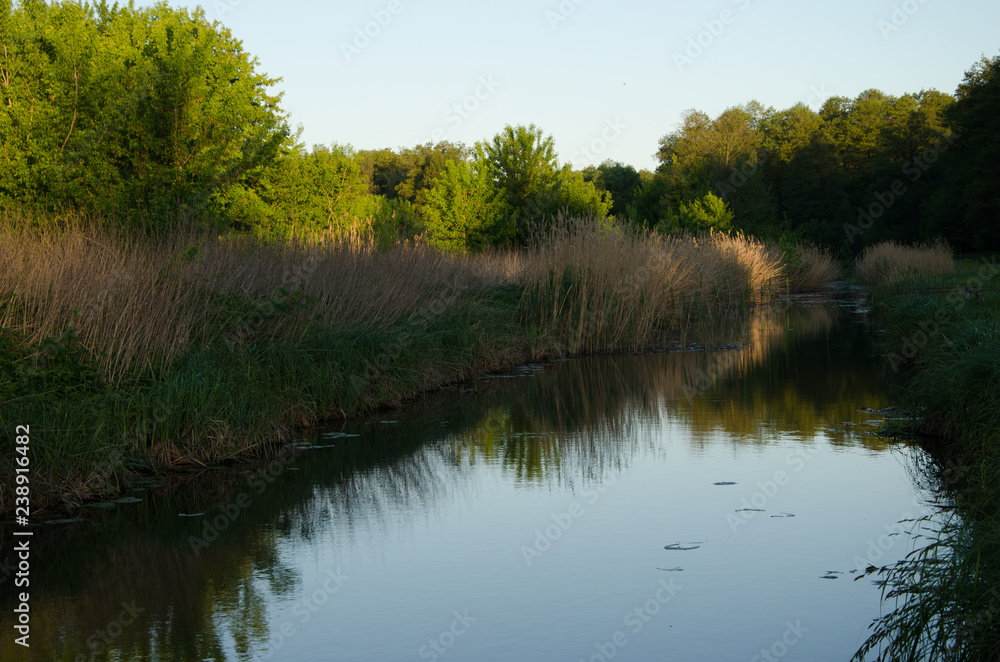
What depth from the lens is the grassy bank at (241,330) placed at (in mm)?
7402

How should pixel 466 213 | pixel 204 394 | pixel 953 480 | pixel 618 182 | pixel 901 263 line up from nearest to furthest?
pixel 953 480
pixel 204 394
pixel 901 263
pixel 466 213
pixel 618 182

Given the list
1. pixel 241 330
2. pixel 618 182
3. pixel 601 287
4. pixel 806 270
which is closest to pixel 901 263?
pixel 806 270

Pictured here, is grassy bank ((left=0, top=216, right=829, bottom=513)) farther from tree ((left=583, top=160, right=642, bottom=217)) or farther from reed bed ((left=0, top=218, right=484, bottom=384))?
tree ((left=583, top=160, right=642, bottom=217))

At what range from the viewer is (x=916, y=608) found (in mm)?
3482

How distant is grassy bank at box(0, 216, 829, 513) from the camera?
7.40 m

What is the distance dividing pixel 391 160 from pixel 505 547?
69514 millimetres

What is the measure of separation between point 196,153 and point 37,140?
9.05 feet

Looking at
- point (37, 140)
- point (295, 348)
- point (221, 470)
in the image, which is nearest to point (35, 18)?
point (37, 140)

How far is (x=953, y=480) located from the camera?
7.07m

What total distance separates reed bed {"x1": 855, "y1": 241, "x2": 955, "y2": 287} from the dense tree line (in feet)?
25.4

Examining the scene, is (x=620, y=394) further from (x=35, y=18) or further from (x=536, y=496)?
(x=35, y=18)

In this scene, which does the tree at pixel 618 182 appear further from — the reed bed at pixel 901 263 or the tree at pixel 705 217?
the reed bed at pixel 901 263

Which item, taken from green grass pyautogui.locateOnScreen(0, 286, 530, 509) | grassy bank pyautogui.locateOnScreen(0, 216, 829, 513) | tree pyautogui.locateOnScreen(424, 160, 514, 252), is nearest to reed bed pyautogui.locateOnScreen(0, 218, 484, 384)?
grassy bank pyautogui.locateOnScreen(0, 216, 829, 513)

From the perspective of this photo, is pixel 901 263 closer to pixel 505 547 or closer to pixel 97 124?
pixel 97 124
